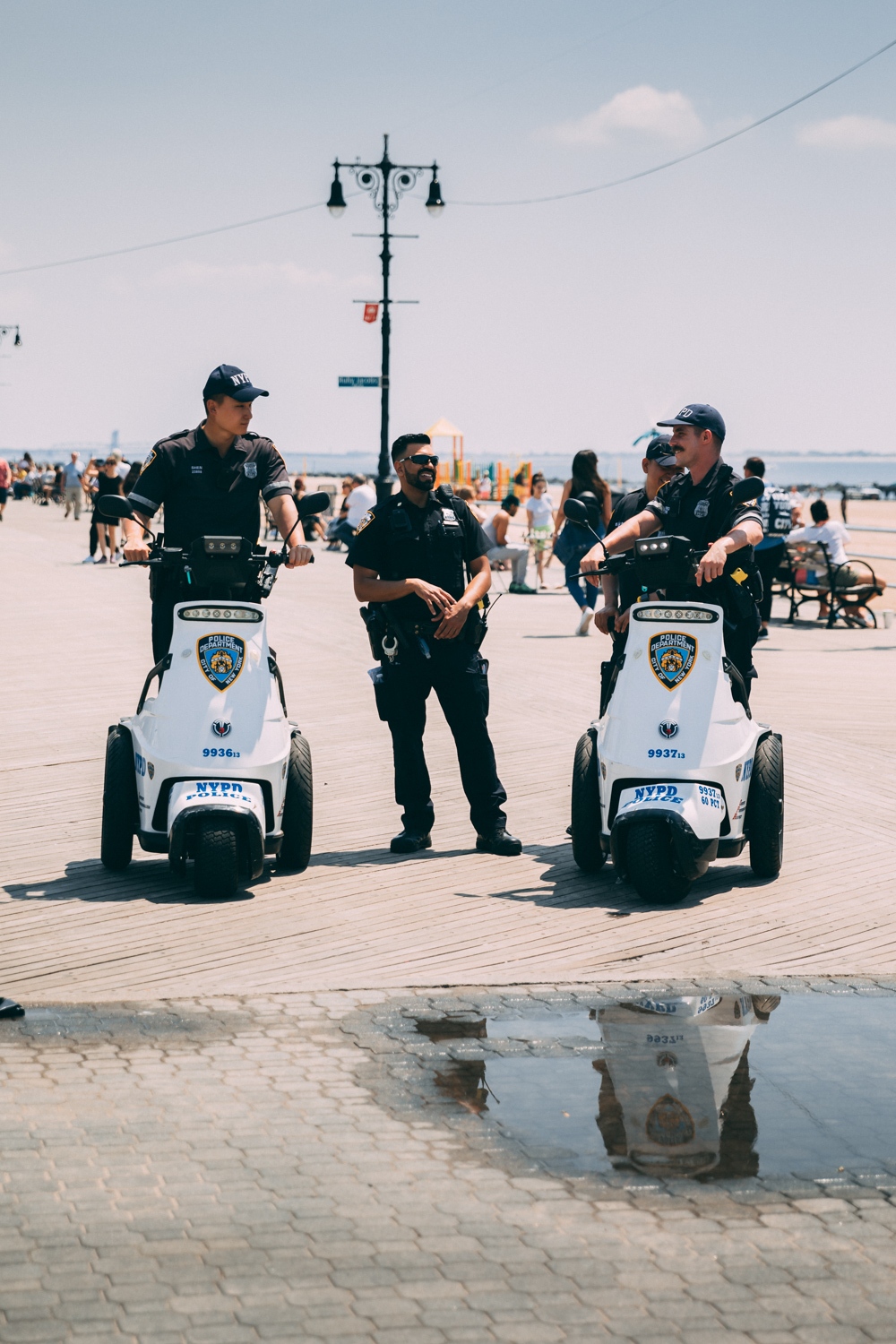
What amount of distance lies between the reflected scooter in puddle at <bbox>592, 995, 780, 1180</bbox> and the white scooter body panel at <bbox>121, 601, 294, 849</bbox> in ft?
6.59

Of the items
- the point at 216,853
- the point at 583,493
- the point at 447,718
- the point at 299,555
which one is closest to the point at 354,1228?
the point at 216,853

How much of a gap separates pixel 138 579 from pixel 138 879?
16.2 m

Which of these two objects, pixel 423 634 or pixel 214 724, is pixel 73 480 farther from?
pixel 214 724

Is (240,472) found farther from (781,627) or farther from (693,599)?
(781,627)

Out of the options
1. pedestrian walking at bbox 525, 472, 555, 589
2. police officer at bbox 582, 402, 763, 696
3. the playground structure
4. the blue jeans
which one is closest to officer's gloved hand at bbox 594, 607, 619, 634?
police officer at bbox 582, 402, 763, 696

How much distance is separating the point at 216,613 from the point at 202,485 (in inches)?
25.0

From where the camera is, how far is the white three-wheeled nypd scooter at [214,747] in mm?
6164

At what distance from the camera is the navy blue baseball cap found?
6551 millimetres

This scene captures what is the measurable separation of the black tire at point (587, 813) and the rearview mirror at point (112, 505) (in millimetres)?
2139

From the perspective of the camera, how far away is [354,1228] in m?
3.46

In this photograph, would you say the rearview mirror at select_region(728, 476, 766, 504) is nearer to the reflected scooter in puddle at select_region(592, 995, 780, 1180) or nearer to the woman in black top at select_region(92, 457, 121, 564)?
the reflected scooter in puddle at select_region(592, 995, 780, 1180)

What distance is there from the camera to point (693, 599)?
6559mm

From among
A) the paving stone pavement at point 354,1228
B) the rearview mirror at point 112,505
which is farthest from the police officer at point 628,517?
the paving stone pavement at point 354,1228

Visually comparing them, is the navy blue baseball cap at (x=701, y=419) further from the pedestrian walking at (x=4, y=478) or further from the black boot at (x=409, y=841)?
the pedestrian walking at (x=4, y=478)
